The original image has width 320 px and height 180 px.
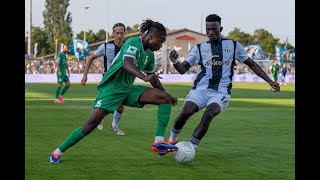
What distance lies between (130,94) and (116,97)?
0.23m

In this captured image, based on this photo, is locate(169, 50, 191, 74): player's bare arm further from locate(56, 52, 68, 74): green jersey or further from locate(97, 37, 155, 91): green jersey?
locate(56, 52, 68, 74): green jersey

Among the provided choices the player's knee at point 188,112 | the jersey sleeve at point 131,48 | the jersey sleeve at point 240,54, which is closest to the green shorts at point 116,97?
the jersey sleeve at point 131,48

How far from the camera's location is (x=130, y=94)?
33.4 feet

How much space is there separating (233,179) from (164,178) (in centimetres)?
85

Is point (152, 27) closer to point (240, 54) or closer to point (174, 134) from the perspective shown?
point (240, 54)

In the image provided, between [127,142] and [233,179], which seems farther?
[127,142]

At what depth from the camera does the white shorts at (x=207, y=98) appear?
1111 centimetres

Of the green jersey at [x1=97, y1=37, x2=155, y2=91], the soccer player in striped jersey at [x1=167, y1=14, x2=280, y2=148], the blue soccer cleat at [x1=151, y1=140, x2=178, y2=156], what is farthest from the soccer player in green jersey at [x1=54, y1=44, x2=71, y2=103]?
the blue soccer cleat at [x1=151, y1=140, x2=178, y2=156]

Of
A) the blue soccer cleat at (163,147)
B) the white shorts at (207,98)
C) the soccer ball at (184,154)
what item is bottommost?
the soccer ball at (184,154)

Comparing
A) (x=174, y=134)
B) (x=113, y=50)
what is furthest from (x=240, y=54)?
(x=113, y=50)

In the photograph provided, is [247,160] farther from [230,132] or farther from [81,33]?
[81,33]

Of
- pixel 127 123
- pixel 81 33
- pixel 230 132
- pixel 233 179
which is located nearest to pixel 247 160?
pixel 233 179

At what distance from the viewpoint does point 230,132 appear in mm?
15523

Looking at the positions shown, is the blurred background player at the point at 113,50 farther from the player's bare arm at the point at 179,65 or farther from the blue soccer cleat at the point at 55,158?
the blue soccer cleat at the point at 55,158
